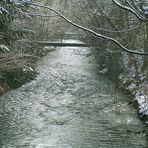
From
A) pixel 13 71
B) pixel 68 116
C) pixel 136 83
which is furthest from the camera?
pixel 136 83

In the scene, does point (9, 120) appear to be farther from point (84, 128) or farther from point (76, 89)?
point (76, 89)

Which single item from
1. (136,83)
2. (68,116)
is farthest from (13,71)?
(136,83)

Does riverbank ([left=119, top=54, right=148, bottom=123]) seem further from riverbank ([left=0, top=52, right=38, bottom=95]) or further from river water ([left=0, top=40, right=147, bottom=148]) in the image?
riverbank ([left=0, top=52, right=38, bottom=95])

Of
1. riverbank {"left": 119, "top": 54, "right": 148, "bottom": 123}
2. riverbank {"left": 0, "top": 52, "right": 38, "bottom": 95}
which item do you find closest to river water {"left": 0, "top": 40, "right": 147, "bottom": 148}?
riverbank {"left": 119, "top": 54, "right": 148, "bottom": 123}

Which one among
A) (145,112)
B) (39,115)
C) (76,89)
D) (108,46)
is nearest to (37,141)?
(39,115)

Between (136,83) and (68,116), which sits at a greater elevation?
(68,116)

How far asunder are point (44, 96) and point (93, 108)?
11.9 ft

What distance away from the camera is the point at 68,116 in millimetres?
18375

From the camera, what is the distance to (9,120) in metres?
17.3

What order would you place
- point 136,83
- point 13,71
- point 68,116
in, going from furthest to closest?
point 136,83, point 13,71, point 68,116

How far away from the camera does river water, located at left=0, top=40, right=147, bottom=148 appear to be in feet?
48.8

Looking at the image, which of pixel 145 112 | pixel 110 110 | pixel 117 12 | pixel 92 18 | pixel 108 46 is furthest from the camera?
pixel 92 18

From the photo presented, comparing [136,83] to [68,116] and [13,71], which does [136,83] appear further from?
[68,116]

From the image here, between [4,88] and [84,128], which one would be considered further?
[4,88]
